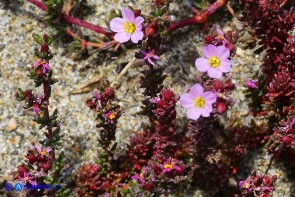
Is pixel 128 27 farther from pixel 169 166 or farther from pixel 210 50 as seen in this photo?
pixel 169 166

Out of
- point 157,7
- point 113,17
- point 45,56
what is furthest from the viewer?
point 113,17

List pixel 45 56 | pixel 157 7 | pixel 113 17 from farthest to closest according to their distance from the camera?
1. pixel 113 17
2. pixel 157 7
3. pixel 45 56

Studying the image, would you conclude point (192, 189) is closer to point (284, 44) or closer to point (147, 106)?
point (147, 106)

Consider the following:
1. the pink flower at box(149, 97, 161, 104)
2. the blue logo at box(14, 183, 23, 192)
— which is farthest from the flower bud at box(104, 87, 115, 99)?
the blue logo at box(14, 183, 23, 192)

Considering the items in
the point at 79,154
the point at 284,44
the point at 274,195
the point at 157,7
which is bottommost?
the point at 274,195

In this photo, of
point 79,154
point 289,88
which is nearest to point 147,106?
point 79,154

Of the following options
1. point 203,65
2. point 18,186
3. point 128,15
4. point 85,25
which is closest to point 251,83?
point 203,65
